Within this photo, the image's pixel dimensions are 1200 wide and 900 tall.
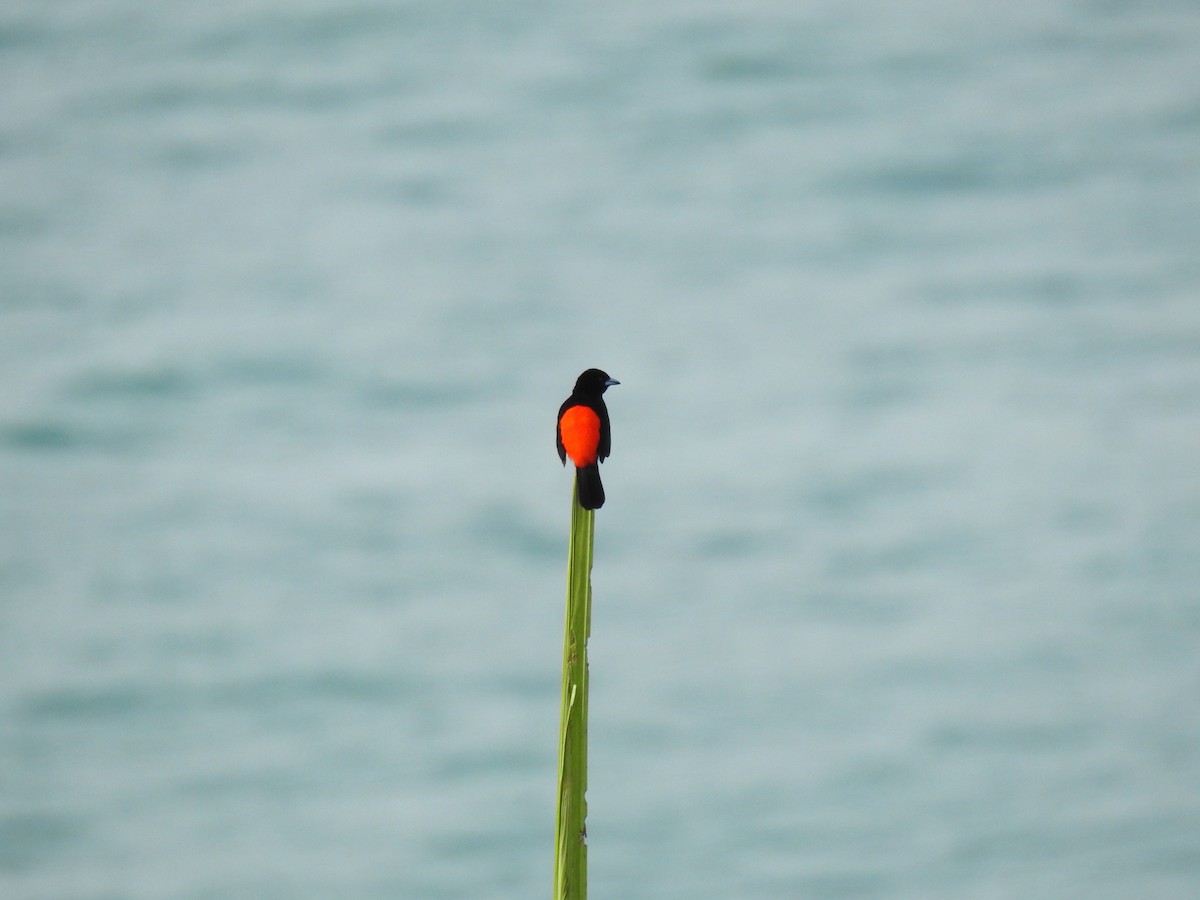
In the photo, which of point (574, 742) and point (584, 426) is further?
point (584, 426)

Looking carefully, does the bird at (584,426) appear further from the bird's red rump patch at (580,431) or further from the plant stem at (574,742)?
the plant stem at (574,742)

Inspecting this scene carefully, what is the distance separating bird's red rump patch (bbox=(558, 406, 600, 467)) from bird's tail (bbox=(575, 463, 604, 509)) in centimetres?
19

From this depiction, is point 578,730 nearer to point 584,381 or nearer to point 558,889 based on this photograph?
point 558,889

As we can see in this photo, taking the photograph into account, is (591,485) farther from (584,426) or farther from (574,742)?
(574,742)

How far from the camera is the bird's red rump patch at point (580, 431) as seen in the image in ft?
13.2

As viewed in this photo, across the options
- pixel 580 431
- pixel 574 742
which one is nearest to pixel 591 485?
pixel 580 431

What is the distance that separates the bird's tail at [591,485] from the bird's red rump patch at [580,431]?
0.61 feet

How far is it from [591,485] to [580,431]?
2.53ft

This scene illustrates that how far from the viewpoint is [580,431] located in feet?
13.7

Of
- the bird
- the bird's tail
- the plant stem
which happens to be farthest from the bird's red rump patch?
the plant stem

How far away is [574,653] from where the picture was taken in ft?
7.86

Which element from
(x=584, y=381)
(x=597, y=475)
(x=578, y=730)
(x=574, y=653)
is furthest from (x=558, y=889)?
(x=584, y=381)

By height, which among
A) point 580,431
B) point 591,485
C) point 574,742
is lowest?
point 574,742

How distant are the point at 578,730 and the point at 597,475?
1451 millimetres
